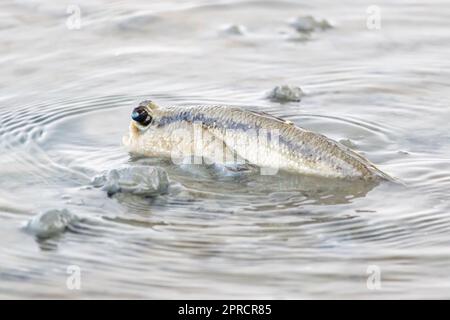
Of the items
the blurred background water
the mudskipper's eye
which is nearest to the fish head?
the mudskipper's eye

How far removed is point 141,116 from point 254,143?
2.37 ft

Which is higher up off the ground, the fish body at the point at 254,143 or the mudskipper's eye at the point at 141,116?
the mudskipper's eye at the point at 141,116

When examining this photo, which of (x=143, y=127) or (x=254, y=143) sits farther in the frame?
(x=143, y=127)

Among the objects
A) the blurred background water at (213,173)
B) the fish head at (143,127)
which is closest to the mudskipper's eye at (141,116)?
the fish head at (143,127)

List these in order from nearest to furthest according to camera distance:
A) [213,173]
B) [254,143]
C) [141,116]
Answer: [254,143]
[213,173]
[141,116]

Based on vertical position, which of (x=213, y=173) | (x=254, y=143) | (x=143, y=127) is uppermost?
(x=143, y=127)

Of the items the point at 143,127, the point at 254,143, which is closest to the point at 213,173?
the point at 254,143

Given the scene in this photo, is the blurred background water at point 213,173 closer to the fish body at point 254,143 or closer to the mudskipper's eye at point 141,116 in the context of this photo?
the fish body at point 254,143

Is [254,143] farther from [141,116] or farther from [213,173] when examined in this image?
[141,116]

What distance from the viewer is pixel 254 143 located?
18.0 feet

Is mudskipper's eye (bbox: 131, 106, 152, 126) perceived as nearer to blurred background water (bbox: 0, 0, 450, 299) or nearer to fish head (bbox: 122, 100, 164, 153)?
fish head (bbox: 122, 100, 164, 153)

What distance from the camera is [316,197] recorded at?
17.4 ft

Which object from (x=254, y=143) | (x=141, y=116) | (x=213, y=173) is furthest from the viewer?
(x=141, y=116)

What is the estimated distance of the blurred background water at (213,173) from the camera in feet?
14.7
